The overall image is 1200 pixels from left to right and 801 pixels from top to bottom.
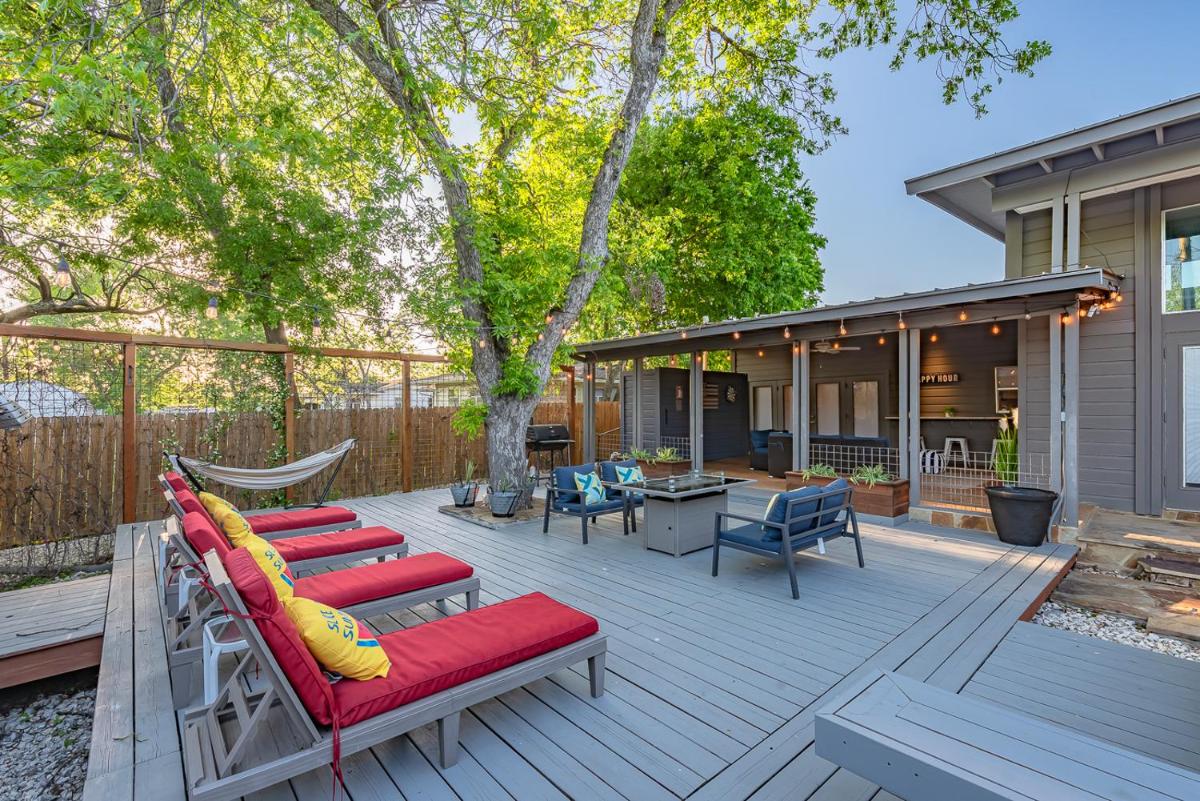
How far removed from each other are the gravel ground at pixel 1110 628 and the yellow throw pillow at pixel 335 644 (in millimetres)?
4431

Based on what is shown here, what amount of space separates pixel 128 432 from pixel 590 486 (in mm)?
5416

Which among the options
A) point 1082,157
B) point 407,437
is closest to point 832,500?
point 1082,157

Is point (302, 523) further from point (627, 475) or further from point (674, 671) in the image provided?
point (674, 671)

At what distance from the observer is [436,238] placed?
782 cm

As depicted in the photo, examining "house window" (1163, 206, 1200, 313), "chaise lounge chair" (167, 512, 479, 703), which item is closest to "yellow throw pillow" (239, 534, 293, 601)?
"chaise lounge chair" (167, 512, 479, 703)

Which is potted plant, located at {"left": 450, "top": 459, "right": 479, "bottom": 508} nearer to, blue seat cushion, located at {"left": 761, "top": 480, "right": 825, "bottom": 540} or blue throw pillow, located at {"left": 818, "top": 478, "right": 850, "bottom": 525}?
blue seat cushion, located at {"left": 761, "top": 480, "right": 825, "bottom": 540}

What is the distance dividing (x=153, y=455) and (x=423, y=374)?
375 cm

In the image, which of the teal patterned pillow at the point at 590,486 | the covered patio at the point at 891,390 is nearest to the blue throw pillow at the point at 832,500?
the teal patterned pillow at the point at 590,486

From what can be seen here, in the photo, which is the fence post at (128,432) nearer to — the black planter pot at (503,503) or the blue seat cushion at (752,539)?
the black planter pot at (503,503)

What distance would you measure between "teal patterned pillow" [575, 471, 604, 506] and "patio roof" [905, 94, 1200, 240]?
616cm

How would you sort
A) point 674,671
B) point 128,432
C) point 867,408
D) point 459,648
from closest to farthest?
1. point 459,648
2. point 674,671
3. point 128,432
4. point 867,408

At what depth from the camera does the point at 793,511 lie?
4.16 meters

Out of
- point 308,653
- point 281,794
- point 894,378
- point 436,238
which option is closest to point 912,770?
point 308,653

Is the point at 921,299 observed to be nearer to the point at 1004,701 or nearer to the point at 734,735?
the point at 1004,701
